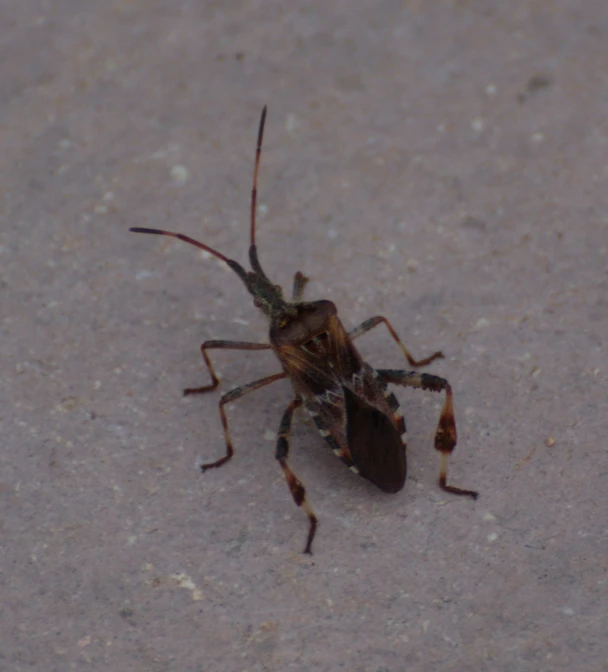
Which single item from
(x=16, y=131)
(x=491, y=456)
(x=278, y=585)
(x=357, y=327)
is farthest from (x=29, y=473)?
(x=16, y=131)

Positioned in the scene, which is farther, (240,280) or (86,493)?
(240,280)

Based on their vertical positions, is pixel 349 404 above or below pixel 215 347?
above

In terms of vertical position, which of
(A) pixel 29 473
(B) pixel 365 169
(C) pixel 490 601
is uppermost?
(B) pixel 365 169

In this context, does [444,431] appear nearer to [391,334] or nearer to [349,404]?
[349,404]

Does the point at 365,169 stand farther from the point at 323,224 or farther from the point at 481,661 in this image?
the point at 481,661

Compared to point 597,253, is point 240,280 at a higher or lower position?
lower

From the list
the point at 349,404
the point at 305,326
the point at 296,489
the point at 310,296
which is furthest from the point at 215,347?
the point at 296,489

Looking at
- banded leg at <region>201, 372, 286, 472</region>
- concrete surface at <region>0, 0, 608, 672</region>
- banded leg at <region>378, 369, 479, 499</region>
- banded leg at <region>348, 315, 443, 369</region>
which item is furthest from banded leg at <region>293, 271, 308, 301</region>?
banded leg at <region>378, 369, 479, 499</region>
